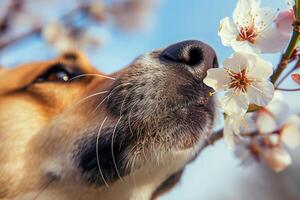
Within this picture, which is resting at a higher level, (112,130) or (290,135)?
(112,130)

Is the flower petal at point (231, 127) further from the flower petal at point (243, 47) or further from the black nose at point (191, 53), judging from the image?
the black nose at point (191, 53)

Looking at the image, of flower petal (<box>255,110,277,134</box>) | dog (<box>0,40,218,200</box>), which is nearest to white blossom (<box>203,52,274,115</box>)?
dog (<box>0,40,218,200</box>)

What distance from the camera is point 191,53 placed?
6.23ft

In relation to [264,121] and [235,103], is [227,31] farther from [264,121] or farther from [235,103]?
[264,121]

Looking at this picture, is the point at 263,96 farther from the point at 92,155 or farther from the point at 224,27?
the point at 92,155

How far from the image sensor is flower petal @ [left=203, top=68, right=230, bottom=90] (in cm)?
134

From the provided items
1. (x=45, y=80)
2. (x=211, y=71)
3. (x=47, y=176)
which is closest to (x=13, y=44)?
(x=45, y=80)

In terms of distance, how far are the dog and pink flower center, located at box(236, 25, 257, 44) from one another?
456mm

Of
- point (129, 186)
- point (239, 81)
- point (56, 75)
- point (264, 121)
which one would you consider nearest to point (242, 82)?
point (239, 81)

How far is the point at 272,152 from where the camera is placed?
218cm

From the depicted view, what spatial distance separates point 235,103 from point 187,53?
24.9 inches

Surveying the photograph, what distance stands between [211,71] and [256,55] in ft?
0.44

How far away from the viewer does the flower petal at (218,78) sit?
4.41ft

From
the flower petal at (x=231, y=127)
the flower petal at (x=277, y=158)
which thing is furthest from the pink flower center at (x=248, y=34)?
the flower petal at (x=277, y=158)
